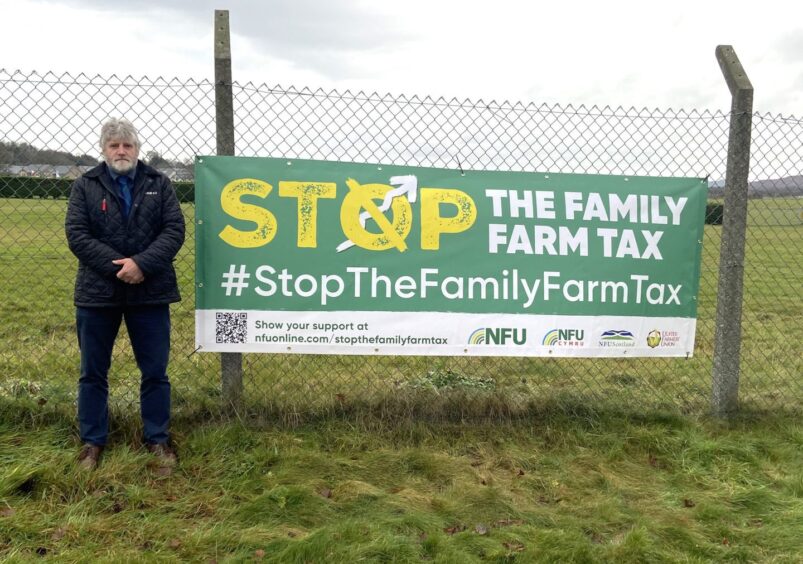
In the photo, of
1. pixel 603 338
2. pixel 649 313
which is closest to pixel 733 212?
pixel 649 313

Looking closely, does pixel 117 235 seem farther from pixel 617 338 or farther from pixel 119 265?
pixel 617 338

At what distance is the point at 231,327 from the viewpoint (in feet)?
11.5

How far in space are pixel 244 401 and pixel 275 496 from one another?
88 centimetres

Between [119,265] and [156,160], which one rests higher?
[156,160]

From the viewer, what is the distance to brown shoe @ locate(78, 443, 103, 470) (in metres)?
3.05

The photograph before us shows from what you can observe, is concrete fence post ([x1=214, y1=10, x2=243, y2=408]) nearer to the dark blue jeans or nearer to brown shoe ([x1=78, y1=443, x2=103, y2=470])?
the dark blue jeans

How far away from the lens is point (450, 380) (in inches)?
169

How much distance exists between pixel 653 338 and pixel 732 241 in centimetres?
80

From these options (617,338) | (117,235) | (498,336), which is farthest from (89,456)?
(617,338)

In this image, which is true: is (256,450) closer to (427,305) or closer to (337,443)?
(337,443)

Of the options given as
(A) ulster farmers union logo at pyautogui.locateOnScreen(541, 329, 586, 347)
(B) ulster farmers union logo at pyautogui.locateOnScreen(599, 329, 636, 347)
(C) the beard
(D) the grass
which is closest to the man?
(C) the beard

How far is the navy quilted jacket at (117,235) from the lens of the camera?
2922mm

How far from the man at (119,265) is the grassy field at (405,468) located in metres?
0.31

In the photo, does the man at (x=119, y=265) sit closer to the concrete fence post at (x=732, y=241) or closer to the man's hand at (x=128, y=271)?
the man's hand at (x=128, y=271)
